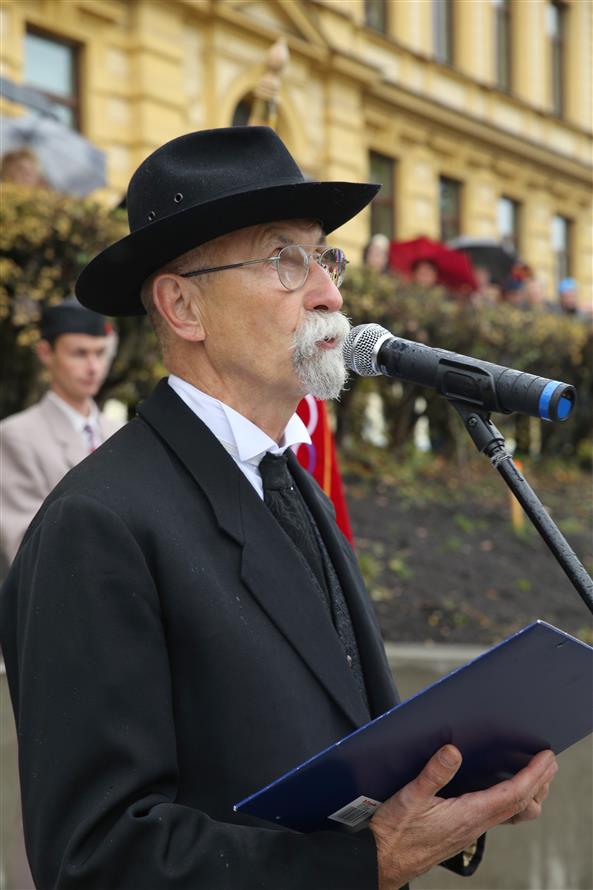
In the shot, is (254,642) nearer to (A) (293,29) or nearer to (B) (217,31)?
(B) (217,31)

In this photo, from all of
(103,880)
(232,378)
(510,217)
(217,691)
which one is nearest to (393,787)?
(217,691)

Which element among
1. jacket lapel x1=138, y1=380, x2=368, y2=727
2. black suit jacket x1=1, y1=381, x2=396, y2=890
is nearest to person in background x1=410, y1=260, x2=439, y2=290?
jacket lapel x1=138, y1=380, x2=368, y2=727

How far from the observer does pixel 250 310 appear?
2172 mm

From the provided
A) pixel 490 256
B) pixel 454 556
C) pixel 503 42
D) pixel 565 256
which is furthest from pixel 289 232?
pixel 565 256

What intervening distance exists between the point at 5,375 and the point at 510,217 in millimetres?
19029

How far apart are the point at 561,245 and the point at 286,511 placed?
1014 inches

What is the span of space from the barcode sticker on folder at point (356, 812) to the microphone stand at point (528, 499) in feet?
1.48

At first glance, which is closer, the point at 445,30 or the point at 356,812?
the point at 356,812

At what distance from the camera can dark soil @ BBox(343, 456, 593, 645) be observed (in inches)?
266

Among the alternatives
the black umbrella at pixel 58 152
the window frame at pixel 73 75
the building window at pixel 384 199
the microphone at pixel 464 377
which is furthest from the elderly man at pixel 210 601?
the building window at pixel 384 199

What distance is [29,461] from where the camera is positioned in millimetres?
4316

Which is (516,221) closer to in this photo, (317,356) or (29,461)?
(29,461)

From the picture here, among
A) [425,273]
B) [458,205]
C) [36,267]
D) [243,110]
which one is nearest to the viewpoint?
[36,267]

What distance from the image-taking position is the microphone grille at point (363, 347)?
2.08 m
